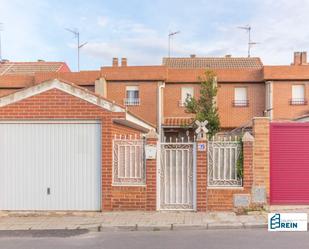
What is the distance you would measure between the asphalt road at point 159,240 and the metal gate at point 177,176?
81.1 inches

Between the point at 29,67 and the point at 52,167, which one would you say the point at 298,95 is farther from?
the point at 52,167

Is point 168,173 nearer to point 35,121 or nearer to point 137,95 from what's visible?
point 35,121

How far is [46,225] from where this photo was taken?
10.5 m

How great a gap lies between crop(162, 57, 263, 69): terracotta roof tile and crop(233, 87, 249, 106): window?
238 inches

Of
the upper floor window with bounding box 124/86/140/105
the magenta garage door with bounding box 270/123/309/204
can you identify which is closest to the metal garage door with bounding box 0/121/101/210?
the magenta garage door with bounding box 270/123/309/204

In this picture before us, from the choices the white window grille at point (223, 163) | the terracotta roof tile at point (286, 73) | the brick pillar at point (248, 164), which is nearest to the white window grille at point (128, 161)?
the white window grille at point (223, 163)

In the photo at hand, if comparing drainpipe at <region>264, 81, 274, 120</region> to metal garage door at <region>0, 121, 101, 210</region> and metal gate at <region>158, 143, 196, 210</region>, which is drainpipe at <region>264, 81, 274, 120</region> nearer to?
metal gate at <region>158, 143, 196, 210</region>

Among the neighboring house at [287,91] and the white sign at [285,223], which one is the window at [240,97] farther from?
the white sign at [285,223]

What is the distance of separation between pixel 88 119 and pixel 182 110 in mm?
22496

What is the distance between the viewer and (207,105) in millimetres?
30453

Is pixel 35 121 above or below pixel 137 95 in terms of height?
below

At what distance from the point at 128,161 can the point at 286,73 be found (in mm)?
24044

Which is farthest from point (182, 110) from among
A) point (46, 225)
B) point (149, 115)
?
point (46, 225)

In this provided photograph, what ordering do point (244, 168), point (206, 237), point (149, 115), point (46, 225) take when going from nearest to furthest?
point (206, 237) → point (46, 225) → point (244, 168) → point (149, 115)
